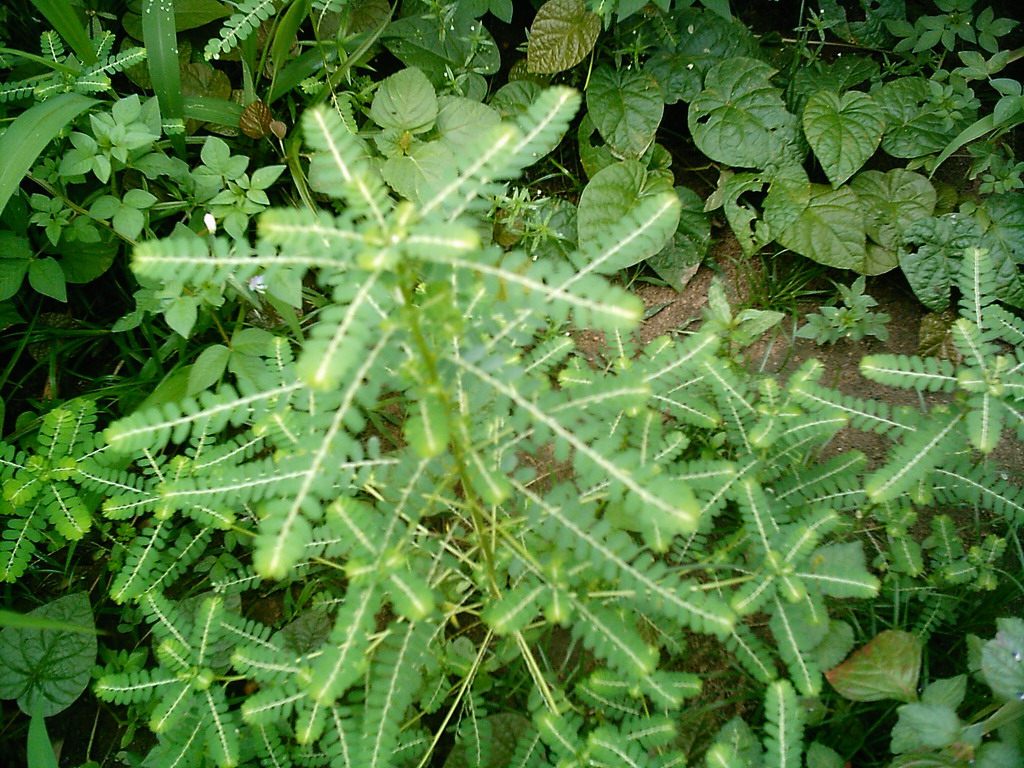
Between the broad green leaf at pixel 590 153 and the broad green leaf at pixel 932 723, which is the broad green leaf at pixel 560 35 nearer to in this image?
the broad green leaf at pixel 590 153

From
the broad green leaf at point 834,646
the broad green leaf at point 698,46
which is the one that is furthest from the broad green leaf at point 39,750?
the broad green leaf at point 698,46

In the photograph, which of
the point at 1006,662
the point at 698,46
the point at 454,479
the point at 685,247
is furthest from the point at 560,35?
the point at 1006,662

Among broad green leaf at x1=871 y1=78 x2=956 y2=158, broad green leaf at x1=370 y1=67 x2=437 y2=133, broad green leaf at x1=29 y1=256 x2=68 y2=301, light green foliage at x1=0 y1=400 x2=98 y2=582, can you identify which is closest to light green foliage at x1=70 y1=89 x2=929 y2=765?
light green foliage at x1=0 y1=400 x2=98 y2=582

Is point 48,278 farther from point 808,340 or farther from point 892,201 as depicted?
point 892,201

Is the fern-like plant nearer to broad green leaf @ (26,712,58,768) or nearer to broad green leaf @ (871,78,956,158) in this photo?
broad green leaf @ (26,712,58,768)

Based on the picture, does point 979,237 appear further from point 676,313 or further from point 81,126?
point 81,126
